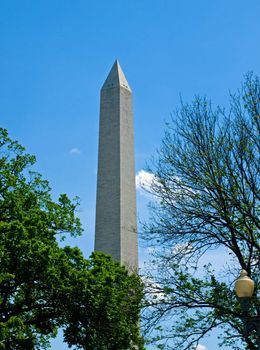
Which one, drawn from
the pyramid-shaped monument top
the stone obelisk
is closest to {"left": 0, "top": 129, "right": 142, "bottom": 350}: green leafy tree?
the stone obelisk

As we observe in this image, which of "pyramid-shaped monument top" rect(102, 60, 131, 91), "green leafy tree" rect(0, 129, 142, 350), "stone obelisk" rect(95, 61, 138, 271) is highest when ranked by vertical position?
"pyramid-shaped monument top" rect(102, 60, 131, 91)

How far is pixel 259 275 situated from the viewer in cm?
1747

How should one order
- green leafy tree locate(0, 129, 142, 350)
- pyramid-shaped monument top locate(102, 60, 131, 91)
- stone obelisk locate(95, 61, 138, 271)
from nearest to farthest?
1. green leafy tree locate(0, 129, 142, 350)
2. stone obelisk locate(95, 61, 138, 271)
3. pyramid-shaped monument top locate(102, 60, 131, 91)

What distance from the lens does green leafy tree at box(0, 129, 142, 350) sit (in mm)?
22906

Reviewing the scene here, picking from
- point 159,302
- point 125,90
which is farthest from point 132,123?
point 159,302

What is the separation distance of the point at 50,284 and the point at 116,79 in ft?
52.8

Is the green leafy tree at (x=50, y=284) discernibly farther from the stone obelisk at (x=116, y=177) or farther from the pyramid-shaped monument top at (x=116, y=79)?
the pyramid-shaped monument top at (x=116, y=79)

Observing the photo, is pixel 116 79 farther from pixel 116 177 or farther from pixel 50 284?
pixel 50 284

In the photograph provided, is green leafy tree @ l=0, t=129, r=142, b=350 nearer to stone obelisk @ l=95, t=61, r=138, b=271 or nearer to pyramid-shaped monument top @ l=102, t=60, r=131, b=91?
stone obelisk @ l=95, t=61, r=138, b=271

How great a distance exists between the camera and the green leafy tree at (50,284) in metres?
22.9

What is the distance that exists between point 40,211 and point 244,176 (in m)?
11.4

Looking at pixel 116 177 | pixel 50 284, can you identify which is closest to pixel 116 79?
pixel 116 177

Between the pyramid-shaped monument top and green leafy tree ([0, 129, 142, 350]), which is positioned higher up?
the pyramid-shaped monument top

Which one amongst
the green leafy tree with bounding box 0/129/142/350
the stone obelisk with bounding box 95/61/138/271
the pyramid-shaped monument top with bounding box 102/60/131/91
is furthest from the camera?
the pyramid-shaped monument top with bounding box 102/60/131/91
